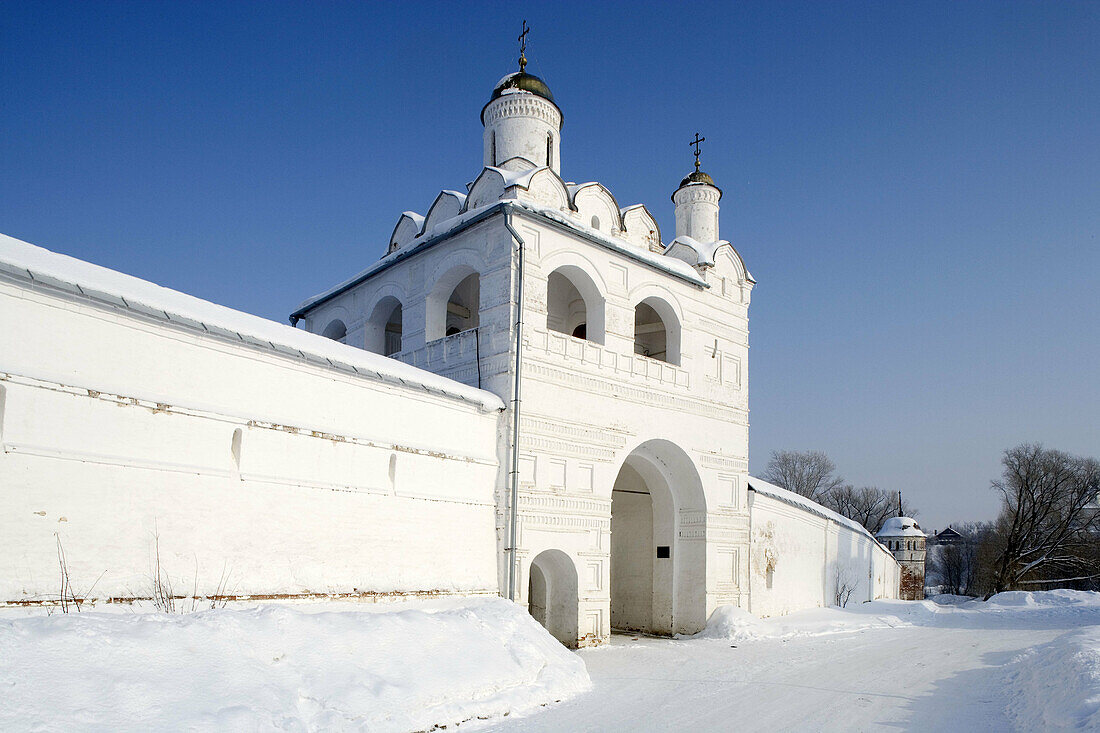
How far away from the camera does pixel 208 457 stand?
693 cm

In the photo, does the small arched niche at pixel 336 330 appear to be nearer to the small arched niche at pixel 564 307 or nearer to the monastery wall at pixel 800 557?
the small arched niche at pixel 564 307

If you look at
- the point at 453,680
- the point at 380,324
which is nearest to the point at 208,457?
the point at 453,680

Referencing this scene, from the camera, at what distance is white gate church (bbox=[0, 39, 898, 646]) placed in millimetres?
6145

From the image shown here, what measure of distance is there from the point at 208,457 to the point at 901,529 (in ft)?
110

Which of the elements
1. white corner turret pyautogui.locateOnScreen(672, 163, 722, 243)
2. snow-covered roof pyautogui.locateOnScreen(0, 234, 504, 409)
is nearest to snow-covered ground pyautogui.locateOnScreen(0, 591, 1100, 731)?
snow-covered roof pyautogui.locateOnScreen(0, 234, 504, 409)

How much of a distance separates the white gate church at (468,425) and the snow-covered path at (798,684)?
159cm

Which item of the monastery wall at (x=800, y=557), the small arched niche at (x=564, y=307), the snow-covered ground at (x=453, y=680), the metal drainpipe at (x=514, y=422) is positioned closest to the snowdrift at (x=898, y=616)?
the monastery wall at (x=800, y=557)

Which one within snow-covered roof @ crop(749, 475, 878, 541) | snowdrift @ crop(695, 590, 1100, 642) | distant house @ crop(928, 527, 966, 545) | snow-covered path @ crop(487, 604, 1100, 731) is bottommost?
distant house @ crop(928, 527, 966, 545)

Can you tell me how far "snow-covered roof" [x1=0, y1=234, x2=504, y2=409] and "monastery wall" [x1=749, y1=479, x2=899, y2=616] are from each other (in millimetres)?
7899

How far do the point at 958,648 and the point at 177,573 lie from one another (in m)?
10.5

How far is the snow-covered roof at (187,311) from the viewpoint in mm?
6016

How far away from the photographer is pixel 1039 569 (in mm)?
32188

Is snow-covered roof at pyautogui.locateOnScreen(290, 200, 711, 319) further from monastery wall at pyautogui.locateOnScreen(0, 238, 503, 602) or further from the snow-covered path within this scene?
the snow-covered path

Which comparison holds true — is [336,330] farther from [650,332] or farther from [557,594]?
[557,594]
